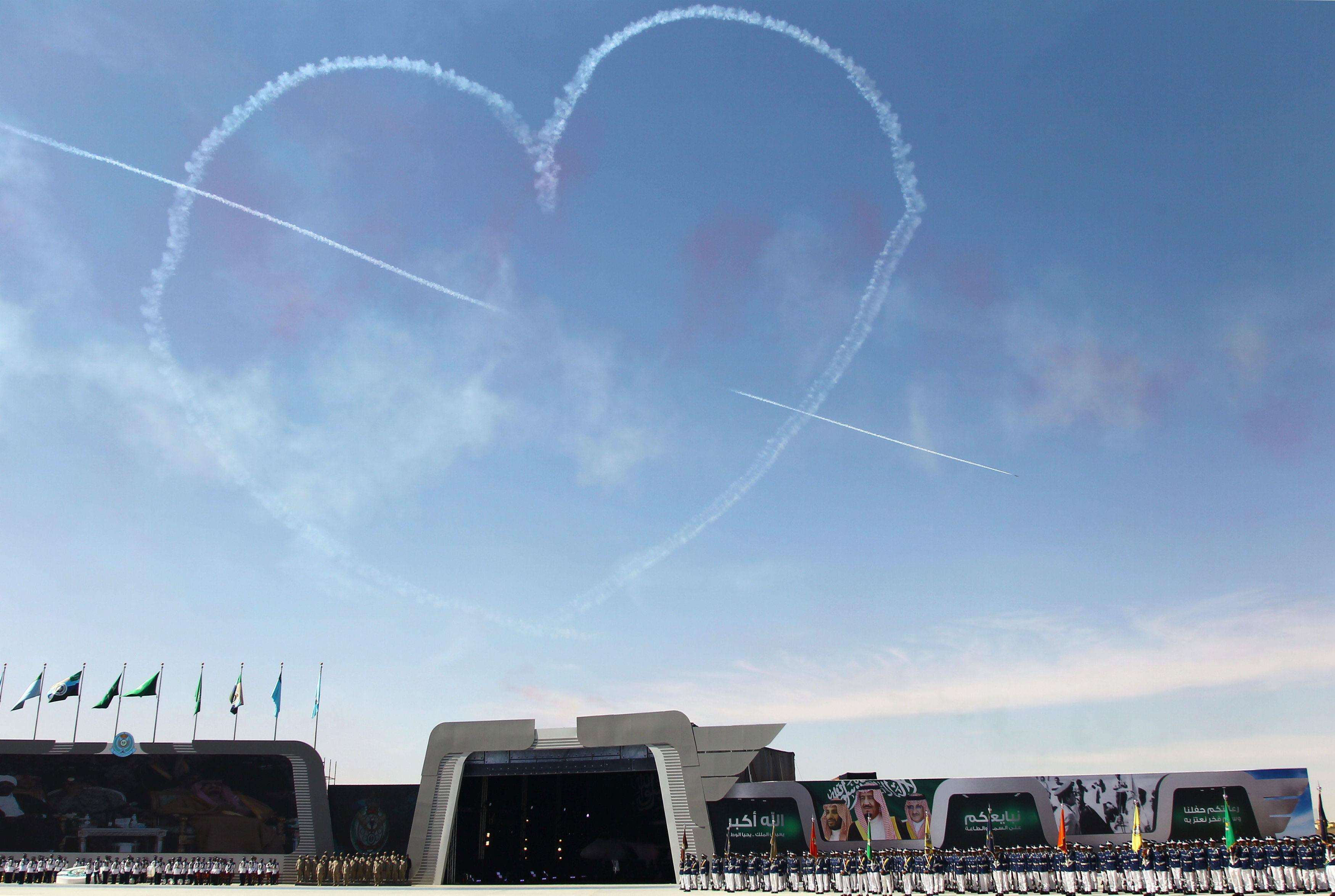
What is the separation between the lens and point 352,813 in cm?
4909

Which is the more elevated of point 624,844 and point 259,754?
point 259,754

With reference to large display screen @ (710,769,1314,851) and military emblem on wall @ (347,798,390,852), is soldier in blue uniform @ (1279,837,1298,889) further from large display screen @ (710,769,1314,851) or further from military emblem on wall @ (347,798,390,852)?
military emblem on wall @ (347,798,390,852)

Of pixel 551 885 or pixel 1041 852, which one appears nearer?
pixel 1041 852

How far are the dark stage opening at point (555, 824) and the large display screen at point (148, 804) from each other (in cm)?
934

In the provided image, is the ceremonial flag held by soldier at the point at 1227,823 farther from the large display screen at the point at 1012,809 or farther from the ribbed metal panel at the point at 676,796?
the ribbed metal panel at the point at 676,796

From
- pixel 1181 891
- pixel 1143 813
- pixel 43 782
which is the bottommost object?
pixel 1181 891

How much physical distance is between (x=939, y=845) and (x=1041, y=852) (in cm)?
503

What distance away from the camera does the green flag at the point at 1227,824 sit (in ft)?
119

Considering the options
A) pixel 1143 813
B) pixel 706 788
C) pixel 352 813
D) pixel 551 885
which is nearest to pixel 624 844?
pixel 551 885

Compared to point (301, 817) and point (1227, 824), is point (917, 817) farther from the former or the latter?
point (301, 817)

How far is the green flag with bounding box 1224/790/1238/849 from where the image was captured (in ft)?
119

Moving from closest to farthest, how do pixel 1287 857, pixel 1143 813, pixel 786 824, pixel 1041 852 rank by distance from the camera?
pixel 1287 857 < pixel 1041 852 < pixel 1143 813 < pixel 786 824

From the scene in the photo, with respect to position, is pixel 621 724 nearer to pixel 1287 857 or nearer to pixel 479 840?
pixel 479 840

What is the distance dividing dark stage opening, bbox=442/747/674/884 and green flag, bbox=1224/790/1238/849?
76.8ft
